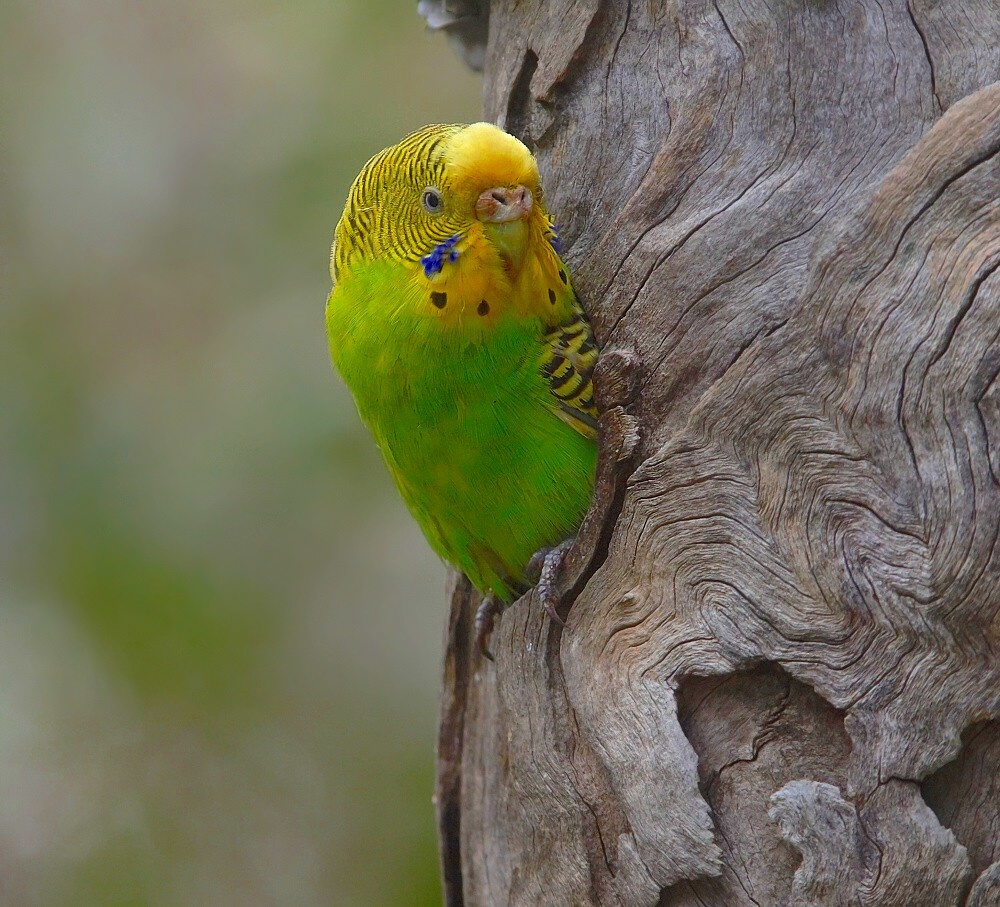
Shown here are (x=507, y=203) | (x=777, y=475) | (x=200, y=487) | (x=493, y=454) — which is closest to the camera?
(x=777, y=475)

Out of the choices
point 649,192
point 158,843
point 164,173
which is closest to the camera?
point 649,192

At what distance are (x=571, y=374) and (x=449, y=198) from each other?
57 centimetres

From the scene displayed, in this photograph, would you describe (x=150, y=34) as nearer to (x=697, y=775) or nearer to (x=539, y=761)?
(x=539, y=761)

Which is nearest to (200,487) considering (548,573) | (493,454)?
(493,454)

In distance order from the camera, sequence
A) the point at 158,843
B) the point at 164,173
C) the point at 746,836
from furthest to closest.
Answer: the point at 164,173 < the point at 158,843 < the point at 746,836

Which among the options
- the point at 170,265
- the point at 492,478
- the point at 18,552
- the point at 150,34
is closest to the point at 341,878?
the point at 18,552

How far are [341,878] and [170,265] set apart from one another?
307 cm

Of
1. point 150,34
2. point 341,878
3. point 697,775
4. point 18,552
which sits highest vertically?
point 150,34

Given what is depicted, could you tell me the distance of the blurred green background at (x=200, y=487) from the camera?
482cm

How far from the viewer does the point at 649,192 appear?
288 cm

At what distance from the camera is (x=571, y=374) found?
293cm

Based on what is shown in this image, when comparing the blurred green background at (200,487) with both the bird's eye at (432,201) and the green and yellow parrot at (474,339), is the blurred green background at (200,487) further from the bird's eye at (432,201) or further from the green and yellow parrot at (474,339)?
the bird's eye at (432,201)

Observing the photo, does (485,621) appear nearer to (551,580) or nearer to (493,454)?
(551,580)

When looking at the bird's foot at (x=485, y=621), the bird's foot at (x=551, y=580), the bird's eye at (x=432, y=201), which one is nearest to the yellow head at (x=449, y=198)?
the bird's eye at (x=432, y=201)
